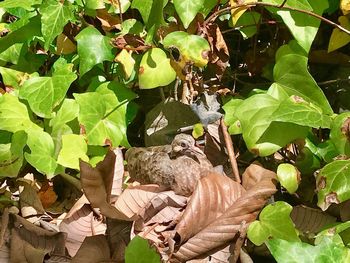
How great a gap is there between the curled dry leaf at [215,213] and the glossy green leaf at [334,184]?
0.14 m

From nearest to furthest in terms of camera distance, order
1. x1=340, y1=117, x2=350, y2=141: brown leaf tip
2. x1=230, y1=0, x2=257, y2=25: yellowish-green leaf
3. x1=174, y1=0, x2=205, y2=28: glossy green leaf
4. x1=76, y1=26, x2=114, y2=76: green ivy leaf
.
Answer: x1=340, y1=117, x2=350, y2=141: brown leaf tip < x1=174, y1=0, x2=205, y2=28: glossy green leaf < x1=230, y1=0, x2=257, y2=25: yellowish-green leaf < x1=76, y1=26, x2=114, y2=76: green ivy leaf

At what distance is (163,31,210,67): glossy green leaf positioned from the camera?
5.56 ft

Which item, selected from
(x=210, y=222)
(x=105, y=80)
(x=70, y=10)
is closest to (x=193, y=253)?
(x=210, y=222)

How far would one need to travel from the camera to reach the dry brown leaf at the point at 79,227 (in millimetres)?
1536

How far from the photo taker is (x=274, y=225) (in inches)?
56.8

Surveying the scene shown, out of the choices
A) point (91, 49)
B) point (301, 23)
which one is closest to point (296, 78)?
point (301, 23)

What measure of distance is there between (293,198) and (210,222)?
30 cm

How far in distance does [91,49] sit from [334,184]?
0.80 meters

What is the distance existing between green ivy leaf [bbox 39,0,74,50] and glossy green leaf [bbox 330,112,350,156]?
0.81 meters

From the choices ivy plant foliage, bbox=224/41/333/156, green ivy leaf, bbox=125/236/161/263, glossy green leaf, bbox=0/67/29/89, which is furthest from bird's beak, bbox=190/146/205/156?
glossy green leaf, bbox=0/67/29/89

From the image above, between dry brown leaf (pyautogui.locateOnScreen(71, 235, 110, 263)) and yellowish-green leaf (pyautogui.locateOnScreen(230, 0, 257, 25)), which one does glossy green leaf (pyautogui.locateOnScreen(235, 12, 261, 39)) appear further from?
dry brown leaf (pyautogui.locateOnScreen(71, 235, 110, 263))

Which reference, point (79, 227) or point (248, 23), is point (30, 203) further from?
point (248, 23)

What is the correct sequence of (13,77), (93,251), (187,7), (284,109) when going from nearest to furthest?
1. (93,251)
2. (284,109)
3. (187,7)
4. (13,77)

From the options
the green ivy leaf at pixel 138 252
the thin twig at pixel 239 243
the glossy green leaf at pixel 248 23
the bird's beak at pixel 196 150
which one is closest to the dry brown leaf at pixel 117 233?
the green ivy leaf at pixel 138 252
